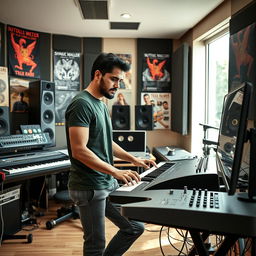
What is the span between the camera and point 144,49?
4.66 meters

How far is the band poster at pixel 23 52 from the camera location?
406 centimetres

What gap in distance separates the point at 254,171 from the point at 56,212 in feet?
10.4

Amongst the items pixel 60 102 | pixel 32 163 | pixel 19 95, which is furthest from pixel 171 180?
pixel 60 102

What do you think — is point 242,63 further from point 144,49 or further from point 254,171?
point 144,49

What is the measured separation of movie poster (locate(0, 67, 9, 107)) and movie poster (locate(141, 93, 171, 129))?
1.96 meters

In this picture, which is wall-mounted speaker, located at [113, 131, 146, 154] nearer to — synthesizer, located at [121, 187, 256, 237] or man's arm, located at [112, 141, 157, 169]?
man's arm, located at [112, 141, 157, 169]

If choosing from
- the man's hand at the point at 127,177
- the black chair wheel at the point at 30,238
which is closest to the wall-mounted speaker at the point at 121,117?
the black chair wheel at the point at 30,238

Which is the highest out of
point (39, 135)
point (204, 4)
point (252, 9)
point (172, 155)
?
point (204, 4)

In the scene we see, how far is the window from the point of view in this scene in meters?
3.62

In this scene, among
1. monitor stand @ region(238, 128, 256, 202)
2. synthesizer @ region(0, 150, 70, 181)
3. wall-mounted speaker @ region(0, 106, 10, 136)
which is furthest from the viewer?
wall-mounted speaker @ region(0, 106, 10, 136)

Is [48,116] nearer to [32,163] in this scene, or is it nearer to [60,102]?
[60,102]

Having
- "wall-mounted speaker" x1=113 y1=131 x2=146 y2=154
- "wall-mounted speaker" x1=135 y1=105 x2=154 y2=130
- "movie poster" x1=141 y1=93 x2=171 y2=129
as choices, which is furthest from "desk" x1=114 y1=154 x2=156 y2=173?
"movie poster" x1=141 y1=93 x2=171 y2=129

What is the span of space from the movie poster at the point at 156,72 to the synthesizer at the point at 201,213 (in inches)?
143

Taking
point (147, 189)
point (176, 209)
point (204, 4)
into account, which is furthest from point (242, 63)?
point (176, 209)
